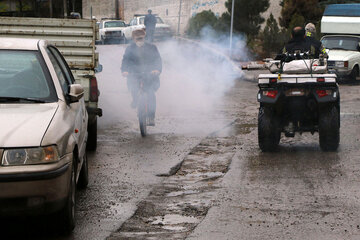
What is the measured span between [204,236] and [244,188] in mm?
Answer: 2150

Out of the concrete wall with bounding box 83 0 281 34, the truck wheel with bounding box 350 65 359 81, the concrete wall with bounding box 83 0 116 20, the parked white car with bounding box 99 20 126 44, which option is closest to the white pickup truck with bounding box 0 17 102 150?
the truck wheel with bounding box 350 65 359 81

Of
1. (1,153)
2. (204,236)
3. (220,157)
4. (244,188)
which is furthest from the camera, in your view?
(220,157)

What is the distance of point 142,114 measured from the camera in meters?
12.8

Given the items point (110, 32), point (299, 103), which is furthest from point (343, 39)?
point (110, 32)

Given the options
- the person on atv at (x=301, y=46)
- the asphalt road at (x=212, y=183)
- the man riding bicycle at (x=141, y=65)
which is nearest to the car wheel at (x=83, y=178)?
the asphalt road at (x=212, y=183)

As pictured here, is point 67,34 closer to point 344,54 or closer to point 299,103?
point 299,103

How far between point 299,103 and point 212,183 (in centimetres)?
274

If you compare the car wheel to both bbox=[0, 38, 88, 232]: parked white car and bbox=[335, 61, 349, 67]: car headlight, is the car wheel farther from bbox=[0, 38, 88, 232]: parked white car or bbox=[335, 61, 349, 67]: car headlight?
bbox=[335, 61, 349, 67]: car headlight

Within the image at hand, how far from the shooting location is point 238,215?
23.4 feet

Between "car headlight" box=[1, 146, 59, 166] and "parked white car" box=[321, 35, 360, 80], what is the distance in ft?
62.5

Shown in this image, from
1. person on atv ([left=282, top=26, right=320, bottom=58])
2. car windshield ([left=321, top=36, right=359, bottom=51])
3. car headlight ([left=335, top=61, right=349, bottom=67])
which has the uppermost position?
person on atv ([left=282, top=26, right=320, bottom=58])

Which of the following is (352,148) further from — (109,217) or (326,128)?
(109,217)

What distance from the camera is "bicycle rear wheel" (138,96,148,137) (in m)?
12.8

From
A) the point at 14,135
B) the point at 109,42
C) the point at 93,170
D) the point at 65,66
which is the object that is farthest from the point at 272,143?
the point at 109,42
